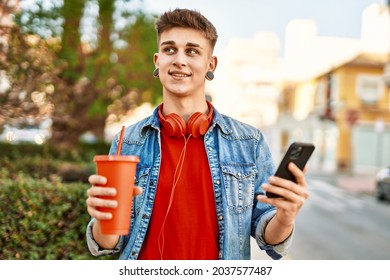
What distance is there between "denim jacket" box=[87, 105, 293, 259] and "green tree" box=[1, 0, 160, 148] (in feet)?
11.1

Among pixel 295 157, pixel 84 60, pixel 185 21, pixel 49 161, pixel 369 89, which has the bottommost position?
pixel 49 161

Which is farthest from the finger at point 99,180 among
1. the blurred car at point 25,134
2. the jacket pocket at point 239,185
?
the blurred car at point 25,134

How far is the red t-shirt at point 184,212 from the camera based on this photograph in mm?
1648

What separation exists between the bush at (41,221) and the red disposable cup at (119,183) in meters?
1.70

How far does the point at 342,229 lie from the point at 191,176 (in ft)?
22.7

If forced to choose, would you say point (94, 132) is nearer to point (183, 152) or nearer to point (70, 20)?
point (70, 20)

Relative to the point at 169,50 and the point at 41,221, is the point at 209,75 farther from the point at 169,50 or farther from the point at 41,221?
the point at 41,221

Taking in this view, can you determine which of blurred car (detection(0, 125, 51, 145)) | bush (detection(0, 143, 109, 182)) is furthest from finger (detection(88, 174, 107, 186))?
blurred car (detection(0, 125, 51, 145))

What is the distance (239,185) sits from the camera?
67.7 inches

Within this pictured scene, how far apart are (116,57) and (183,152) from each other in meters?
6.13

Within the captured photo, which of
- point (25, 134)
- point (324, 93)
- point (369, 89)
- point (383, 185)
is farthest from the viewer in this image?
point (324, 93)

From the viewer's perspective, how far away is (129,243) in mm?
1718

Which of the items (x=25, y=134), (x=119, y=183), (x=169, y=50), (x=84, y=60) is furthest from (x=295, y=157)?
(x=25, y=134)

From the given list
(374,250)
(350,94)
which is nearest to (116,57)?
(374,250)
